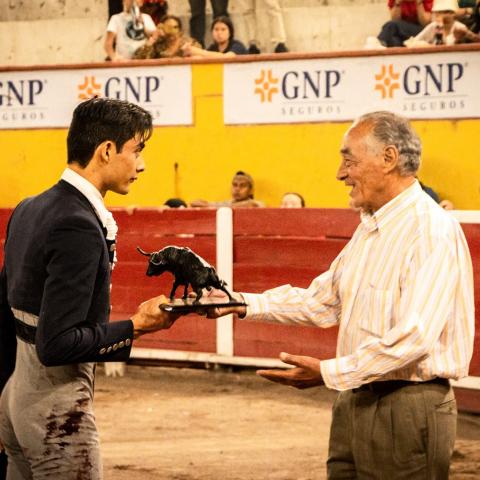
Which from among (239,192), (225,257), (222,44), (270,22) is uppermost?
(270,22)

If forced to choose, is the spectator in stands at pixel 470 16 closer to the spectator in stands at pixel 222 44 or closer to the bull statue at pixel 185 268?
the spectator in stands at pixel 222 44

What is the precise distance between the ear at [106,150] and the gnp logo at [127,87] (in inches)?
283

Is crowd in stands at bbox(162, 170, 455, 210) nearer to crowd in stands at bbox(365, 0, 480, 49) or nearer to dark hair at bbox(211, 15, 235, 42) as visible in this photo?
crowd in stands at bbox(365, 0, 480, 49)

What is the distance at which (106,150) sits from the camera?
271cm

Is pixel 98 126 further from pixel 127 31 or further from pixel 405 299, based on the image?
pixel 127 31

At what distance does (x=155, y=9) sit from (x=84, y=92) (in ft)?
3.92

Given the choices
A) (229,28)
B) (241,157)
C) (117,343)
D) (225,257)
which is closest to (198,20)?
(229,28)

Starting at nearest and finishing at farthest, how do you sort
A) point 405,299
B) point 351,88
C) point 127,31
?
point 405,299, point 351,88, point 127,31

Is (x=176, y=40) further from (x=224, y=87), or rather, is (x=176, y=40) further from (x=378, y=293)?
(x=378, y=293)

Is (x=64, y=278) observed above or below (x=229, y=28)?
below

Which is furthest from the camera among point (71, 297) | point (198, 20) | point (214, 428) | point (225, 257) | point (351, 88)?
point (198, 20)

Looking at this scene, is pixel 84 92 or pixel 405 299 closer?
pixel 405 299

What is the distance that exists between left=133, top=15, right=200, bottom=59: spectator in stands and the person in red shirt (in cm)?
160

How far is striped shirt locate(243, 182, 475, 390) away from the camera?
288cm
